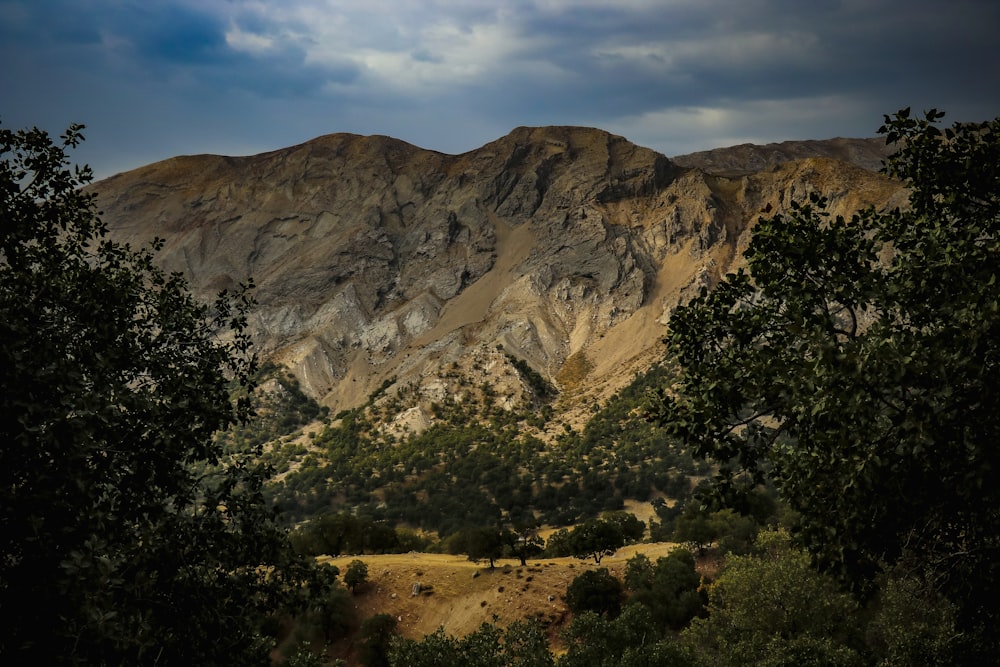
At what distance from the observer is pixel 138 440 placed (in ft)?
28.9

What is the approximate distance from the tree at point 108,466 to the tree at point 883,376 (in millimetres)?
6219

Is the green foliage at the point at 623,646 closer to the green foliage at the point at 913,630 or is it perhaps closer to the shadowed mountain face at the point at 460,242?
the green foliage at the point at 913,630

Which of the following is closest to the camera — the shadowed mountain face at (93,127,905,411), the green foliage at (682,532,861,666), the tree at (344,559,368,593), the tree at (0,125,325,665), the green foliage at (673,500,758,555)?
the tree at (0,125,325,665)

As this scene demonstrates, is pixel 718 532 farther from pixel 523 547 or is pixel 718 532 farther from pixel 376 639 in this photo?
pixel 376 639

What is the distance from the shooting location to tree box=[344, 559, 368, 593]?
47656mm

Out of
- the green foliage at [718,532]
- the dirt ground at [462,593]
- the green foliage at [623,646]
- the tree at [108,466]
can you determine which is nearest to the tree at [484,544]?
the dirt ground at [462,593]

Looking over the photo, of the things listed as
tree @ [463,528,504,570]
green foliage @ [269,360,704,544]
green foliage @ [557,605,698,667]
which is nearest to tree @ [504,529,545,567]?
tree @ [463,528,504,570]

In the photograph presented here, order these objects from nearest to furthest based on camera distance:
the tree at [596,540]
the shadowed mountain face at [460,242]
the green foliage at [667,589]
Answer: the green foliage at [667,589] < the tree at [596,540] < the shadowed mountain face at [460,242]

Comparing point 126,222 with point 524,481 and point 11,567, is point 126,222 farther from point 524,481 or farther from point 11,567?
point 11,567

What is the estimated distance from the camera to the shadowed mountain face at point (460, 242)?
125438 mm

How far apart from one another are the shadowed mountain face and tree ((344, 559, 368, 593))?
66402 millimetres

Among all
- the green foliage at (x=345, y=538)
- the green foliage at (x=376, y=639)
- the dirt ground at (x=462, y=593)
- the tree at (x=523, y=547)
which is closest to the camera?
the green foliage at (x=376, y=639)

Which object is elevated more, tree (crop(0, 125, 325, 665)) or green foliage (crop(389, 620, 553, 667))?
tree (crop(0, 125, 325, 665))

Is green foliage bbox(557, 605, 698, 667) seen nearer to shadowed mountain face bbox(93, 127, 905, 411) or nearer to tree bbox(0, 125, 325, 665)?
tree bbox(0, 125, 325, 665)
